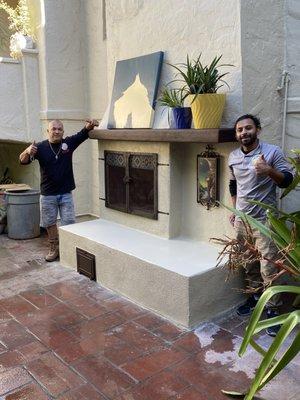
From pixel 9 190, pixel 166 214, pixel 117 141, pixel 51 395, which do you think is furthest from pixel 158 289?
pixel 9 190

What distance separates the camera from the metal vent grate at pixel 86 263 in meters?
4.17

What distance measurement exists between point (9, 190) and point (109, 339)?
11.4 ft

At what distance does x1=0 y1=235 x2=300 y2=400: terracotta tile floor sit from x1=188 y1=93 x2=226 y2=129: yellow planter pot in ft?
5.28

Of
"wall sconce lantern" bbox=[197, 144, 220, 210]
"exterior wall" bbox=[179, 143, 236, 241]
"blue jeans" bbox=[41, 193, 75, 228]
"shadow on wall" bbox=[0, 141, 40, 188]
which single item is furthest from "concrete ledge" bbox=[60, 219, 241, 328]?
"shadow on wall" bbox=[0, 141, 40, 188]

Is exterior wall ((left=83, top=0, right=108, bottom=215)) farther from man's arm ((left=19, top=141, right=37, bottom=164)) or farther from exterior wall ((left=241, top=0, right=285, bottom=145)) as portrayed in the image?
exterior wall ((left=241, top=0, right=285, bottom=145))

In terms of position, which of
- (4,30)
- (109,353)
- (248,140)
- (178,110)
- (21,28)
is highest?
(4,30)

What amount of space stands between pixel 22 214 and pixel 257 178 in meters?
3.73

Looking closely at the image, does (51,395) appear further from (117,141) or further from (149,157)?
(117,141)

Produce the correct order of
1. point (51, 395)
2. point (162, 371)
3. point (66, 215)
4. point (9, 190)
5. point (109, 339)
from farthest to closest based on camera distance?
point (9, 190)
point (66, 215)
point (109, 339)
point (162, 371)
point (51, 395)

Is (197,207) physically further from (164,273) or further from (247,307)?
(247,307)

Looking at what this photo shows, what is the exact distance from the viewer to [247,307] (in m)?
3.45

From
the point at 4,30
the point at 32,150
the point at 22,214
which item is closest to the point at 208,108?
the point at 32,150

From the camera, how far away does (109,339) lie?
10.1ft

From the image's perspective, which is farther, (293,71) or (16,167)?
(16,167)
